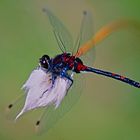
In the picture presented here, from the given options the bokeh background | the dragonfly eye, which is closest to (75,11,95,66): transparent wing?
the dragonfly eye

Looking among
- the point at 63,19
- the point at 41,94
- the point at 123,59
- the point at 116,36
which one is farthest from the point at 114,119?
the point at 41,94

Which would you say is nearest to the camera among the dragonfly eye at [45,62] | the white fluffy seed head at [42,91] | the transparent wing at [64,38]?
the white fluffy seed head at [42,91]

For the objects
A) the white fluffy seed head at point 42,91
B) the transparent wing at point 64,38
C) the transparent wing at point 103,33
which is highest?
the transparent wing at point 103,33

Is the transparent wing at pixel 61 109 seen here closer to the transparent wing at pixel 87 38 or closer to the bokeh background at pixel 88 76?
the transparent wing at pixel 87 38

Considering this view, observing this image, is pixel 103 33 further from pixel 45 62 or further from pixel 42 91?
pixel 42 91

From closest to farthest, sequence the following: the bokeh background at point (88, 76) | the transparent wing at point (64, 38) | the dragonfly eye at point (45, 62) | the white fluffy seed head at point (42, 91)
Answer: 1. the white fluffy seed head at point (42, 91)
2. the dragonfly eye at point (45, 62)
3. the transparent wing at point (64, 38)
4. the bokeh background at point (88, 76)

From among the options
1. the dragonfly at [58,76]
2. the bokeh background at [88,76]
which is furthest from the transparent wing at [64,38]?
the bokeh background at [88,76]

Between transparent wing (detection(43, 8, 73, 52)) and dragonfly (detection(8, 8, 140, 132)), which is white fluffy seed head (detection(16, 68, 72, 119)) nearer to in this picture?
dragonfly (detection(8, 8, 140, 132))
